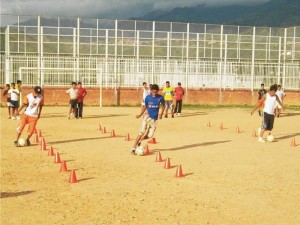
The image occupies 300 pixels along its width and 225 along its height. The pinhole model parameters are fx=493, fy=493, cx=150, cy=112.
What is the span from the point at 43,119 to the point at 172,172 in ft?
43.1

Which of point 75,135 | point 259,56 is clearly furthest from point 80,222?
point 259,56

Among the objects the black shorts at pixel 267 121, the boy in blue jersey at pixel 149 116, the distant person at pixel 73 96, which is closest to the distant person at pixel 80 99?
the distant person at pixel 73 96

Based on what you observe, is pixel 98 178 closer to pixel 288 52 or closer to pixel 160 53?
pixel 160 53

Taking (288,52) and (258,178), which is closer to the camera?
(258,178)

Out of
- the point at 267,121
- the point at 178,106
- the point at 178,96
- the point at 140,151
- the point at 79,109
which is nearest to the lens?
the point at 140,151

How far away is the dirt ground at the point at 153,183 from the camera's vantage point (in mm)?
6805

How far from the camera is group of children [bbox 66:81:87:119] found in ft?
72.7

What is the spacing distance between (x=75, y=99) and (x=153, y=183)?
1388 cm

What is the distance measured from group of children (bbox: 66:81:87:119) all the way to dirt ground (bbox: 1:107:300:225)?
652cm

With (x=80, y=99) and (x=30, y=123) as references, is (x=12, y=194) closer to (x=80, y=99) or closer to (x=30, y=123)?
(x=30, y=123)

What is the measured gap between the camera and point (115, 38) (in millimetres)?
37156

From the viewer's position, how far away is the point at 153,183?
8852mm

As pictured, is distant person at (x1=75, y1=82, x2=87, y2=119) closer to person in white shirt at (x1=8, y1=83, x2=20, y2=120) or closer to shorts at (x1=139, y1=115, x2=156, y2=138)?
person in white shirt at (x1=8, y1=83, x2=20, y2=120)

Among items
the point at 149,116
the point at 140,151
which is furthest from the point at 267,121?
the point at 140,151
